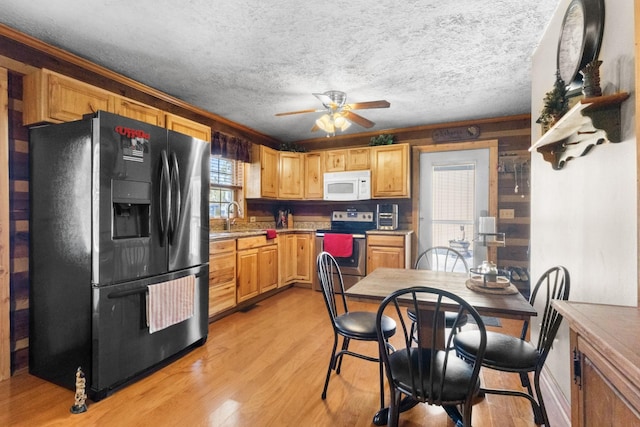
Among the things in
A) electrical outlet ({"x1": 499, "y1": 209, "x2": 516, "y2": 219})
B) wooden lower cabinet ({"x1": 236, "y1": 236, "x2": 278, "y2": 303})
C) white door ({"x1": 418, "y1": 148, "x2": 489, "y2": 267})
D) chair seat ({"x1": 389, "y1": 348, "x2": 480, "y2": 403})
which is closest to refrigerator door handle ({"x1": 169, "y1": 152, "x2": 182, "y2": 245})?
wooden lower cabinet ({"x1": 236, "y1": 236, "x2": 278, "y2": 303})

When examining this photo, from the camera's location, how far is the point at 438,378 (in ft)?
4.45

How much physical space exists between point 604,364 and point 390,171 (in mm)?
3853

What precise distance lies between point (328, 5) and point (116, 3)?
1264 millimetres

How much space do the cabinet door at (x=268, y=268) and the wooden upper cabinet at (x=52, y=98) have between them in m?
2.33

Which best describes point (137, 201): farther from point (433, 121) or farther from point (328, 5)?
→ point (433, 121)

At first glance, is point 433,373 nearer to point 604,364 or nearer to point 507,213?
point 604,364

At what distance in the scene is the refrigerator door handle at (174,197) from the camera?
2.30 m

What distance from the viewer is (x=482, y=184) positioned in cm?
416

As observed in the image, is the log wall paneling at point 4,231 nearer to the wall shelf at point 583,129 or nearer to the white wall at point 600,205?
the wall shelf at point 583,129

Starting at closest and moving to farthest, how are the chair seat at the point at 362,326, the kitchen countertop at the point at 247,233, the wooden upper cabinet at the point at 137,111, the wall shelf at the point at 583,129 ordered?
1. the wall shelf at the point at 583,129
2. the chair seat at the point at 362,326
3. the wooden upper cabinet at the point at 137,111
4. the kitchen countertop at the point at 247,233

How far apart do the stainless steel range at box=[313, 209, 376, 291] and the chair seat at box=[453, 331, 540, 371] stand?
2.53 meters

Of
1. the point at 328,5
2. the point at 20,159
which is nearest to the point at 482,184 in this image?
the point at 328,5

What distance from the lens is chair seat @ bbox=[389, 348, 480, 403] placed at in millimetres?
1287

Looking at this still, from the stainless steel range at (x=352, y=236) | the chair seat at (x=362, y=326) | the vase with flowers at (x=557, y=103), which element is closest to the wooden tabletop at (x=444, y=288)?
the chair seat at (x=362, y=326)
